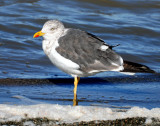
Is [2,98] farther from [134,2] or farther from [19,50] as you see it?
[134,2]

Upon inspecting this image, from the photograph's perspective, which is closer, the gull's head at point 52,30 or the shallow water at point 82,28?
the gull's head at point 52,30

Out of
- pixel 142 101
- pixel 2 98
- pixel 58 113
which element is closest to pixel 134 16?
pixel 142 101

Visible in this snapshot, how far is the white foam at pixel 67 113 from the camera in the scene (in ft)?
14.2

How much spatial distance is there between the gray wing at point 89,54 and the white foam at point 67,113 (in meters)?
0.84

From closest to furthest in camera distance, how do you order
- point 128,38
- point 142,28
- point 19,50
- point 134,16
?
1. point 19,50
2. point 128,38
3. point 142,28
4. point 134,16

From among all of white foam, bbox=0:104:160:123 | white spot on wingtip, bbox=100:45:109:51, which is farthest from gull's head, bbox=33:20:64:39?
white foam, bbox=0:104:160:123

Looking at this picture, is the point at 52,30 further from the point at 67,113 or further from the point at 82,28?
the point at 82,28

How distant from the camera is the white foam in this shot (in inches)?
171

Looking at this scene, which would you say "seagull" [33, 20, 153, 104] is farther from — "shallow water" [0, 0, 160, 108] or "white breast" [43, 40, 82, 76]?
"shallow water" [0, 0, 160, 108]

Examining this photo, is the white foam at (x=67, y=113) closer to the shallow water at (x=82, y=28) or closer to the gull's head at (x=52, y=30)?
the shallow water at (x=82, y=28)

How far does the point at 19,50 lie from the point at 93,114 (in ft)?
13.3

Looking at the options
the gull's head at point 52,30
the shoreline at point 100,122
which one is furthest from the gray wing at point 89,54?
the shoreline at point 100,122

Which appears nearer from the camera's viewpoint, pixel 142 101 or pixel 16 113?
pixel 16 113

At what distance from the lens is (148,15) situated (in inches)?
444
